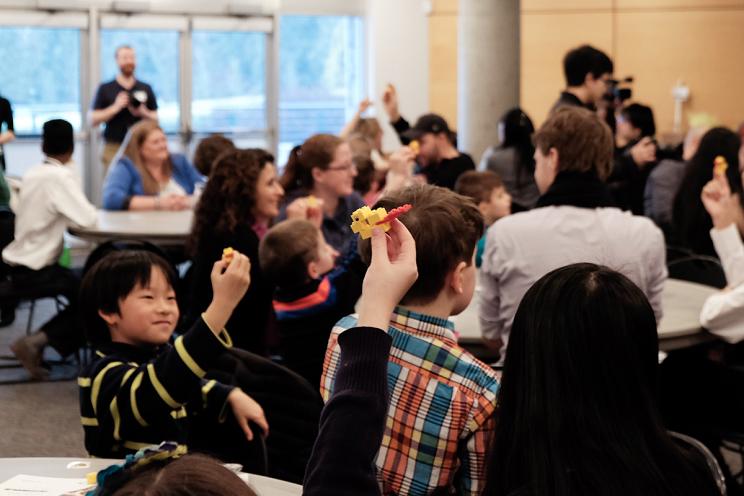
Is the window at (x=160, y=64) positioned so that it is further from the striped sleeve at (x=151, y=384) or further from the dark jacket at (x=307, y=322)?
the striped sleeve at (x=151, y=384)

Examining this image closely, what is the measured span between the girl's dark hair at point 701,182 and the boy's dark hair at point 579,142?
1.93 m

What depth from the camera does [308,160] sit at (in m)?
5.41

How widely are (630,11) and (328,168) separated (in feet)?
26.4

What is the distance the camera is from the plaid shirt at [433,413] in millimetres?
2156

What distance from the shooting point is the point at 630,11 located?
12398mm

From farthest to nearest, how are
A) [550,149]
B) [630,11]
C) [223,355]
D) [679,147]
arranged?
[630,11] → [679,147] → [550,149] → [223,355]

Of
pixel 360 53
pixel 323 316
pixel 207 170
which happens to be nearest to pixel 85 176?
pixel 360 53

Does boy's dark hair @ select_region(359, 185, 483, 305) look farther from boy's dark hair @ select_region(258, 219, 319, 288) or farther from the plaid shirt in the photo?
boy's dark hair @ select_region(258, 219, 319, 288)

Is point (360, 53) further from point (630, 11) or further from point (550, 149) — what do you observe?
point (550, 149)

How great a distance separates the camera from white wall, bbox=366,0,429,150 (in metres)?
12.4

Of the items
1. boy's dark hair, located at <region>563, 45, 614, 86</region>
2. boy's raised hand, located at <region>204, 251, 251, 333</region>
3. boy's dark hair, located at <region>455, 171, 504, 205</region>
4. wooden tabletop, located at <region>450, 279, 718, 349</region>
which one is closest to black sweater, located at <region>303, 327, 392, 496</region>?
boy's raised hand, located at <region>204, 251, 251, 333</region>

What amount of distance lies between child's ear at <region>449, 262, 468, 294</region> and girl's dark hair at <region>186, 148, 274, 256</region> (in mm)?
2480

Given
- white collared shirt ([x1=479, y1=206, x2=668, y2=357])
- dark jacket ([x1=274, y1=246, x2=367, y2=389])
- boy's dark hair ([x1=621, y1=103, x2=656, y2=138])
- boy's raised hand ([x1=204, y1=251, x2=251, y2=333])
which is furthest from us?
boy's dark hair ([x1=621, y1=103, x2=656, y2=138])

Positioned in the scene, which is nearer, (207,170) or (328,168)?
(328,168)
